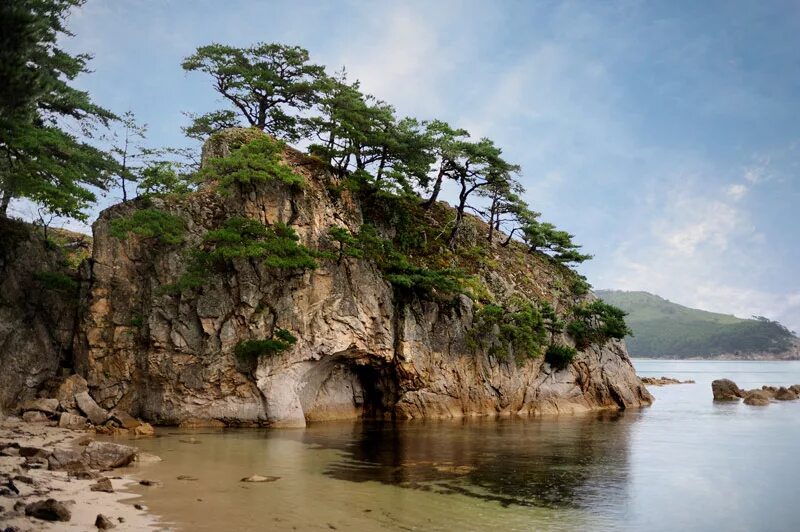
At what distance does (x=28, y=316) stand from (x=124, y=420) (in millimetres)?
7400

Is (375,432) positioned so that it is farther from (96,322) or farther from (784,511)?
(784,511)

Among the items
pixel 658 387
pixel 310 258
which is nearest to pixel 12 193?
pixel 310 258

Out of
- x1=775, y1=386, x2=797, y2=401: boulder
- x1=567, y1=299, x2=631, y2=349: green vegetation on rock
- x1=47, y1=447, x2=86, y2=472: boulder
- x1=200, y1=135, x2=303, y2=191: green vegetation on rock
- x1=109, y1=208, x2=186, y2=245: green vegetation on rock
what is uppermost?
x1=200, y1=135, x2=303, y2=191: green vegetation on rock

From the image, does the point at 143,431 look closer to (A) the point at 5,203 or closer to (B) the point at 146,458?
(B) the point at 146,458

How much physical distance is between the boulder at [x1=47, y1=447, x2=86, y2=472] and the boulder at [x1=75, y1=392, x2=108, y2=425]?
29.9ft

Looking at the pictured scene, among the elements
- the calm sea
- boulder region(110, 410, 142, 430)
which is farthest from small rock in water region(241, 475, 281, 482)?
boulder region(110, 410, 142, 430)

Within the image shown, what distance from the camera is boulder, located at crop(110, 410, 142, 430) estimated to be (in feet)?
82.0

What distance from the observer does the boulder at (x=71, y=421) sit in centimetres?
2366

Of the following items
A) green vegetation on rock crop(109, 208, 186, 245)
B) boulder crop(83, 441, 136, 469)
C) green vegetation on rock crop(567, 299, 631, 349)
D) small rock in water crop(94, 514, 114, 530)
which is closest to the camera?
small rock in water crop(94, 514, 114, 530)

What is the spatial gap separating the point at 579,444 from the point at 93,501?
63.1 feet

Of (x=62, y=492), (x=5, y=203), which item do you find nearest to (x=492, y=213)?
(x=5, y=203)

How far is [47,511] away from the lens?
1052 cm

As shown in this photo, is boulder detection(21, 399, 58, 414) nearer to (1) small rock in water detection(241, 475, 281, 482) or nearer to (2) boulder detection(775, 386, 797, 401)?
(1) small rock in water detection(241, 475, 281, 482)

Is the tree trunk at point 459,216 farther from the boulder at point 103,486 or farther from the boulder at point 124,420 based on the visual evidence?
the boulder at point 103,486
